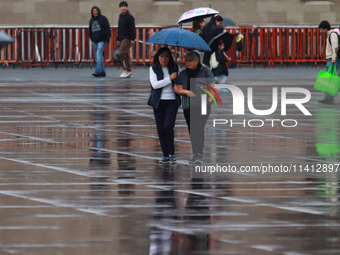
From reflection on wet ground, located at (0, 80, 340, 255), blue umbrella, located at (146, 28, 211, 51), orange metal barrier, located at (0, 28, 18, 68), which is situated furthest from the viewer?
orange metal barrier, located at (0, 28, 18, 68)

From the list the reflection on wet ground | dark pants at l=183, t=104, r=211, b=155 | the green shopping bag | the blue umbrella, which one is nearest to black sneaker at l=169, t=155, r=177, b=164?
the reflection on wet ground

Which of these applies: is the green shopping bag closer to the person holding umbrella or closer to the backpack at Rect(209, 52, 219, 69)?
the backpack at Rect(209, 52, 219, 69)

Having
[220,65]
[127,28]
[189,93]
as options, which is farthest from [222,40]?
[189,93]

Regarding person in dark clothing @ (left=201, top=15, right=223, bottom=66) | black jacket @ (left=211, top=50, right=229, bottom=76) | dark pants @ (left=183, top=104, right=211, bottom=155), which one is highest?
person in dark clothing @ (left=201, top=15, right=223, bottom=66)

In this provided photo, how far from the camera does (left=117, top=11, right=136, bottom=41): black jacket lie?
923 inches

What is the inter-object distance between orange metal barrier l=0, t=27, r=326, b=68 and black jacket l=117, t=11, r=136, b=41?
5555 mm

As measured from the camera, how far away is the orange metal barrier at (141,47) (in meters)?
29.3

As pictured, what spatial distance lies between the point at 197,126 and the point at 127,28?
1402cm

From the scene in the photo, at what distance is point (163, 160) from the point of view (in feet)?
32.4

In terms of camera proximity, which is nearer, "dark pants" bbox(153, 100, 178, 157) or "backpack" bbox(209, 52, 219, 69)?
"dark pants" bbox(153, 100, 178, 157)

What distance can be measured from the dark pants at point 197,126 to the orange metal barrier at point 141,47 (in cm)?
1948

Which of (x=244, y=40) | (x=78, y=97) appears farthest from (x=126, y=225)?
(x=244, y=40)

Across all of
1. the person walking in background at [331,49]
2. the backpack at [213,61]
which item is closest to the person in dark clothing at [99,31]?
the backpack at [213,61]

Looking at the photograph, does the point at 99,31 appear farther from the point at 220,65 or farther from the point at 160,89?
the point at 160,89
